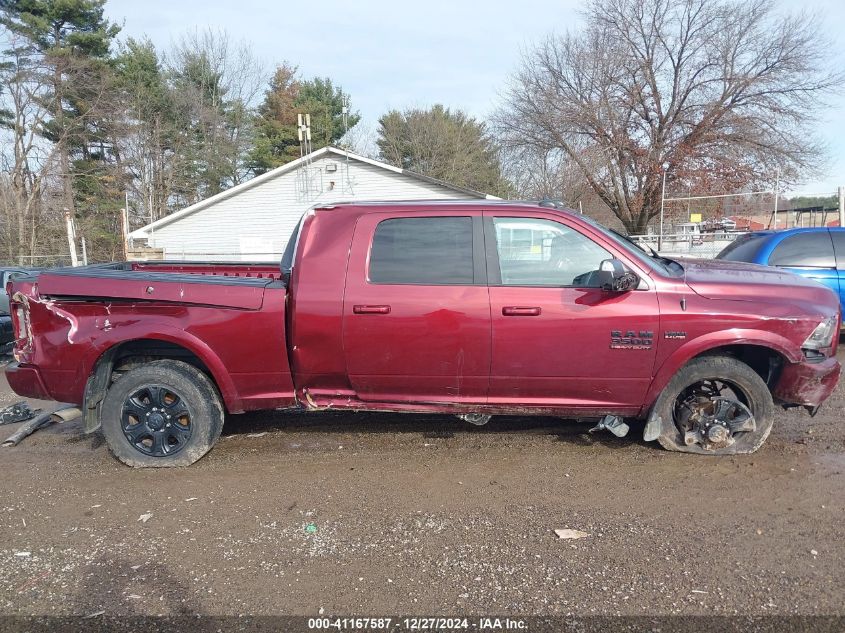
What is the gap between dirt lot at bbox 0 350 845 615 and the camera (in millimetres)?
2518

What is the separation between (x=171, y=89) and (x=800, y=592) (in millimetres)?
38269

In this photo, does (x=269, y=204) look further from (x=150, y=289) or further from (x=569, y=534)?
(x=569, y=534)

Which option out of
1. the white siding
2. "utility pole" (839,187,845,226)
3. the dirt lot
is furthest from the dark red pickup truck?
the white siding

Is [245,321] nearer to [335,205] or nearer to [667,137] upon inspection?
[335,205]

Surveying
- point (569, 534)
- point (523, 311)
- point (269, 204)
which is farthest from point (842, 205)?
point (269, 204)

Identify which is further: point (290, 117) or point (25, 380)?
point (290, 117)

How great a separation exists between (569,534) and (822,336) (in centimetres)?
226

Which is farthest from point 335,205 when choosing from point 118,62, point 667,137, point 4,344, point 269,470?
point 118,62

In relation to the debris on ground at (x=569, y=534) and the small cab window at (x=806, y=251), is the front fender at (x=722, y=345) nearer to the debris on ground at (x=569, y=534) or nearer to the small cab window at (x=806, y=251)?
the debris on ground at (x=569, y=534)

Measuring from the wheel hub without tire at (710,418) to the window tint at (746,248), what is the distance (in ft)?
12.3

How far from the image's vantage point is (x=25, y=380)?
12.7 feet

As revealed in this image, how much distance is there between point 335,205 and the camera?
3.96m

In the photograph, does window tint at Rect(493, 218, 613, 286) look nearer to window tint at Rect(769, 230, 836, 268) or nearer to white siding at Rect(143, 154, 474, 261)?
window tint at Rect(769, 230, 836, 268)

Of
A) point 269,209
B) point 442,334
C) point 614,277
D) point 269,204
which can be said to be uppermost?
point 269,204
